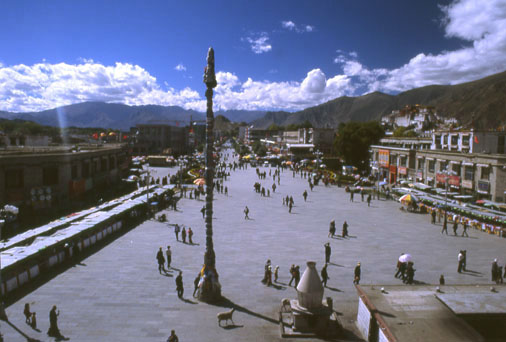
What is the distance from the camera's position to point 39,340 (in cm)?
1088

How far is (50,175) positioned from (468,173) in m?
41.4

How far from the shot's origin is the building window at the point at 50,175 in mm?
33656

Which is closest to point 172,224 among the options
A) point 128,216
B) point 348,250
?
point 128,216

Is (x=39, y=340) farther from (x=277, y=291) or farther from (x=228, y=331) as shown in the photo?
(x=277, y=291)

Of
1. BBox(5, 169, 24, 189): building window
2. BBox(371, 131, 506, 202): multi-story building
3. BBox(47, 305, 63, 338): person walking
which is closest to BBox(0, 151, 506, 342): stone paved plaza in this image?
BBox(47, 305, 63, 338): person walking

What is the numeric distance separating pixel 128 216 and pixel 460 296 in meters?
22.2

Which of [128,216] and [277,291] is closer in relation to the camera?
[277,291]

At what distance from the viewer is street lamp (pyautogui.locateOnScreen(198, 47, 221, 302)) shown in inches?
547

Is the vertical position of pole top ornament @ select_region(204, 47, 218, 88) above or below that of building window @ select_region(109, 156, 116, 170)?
above

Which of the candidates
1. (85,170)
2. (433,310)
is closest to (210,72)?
(433,310)

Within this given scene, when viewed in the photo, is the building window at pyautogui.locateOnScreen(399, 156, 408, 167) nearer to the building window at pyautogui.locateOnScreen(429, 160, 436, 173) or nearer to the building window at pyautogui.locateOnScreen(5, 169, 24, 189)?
the building window at pyautogui.locateOnScreen(429, 160, 436, 173)

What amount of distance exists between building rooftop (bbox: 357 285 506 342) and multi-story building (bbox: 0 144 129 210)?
30.1 metres

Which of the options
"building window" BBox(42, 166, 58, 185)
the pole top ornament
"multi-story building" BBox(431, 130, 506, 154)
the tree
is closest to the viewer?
the pole top ornament

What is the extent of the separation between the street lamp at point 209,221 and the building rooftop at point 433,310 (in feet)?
18.0
